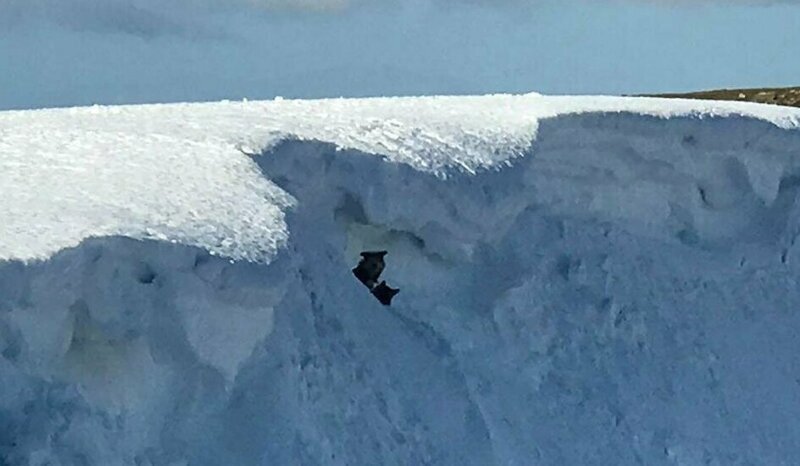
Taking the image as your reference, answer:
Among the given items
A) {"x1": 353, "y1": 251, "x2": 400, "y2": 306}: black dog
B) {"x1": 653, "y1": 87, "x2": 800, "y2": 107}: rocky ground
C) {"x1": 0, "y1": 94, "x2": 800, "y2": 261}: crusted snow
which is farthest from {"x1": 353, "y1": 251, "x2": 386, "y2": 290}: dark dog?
{"x1": 653, "y1": 87, "x2": 800, "y2": 107}: rocky ground

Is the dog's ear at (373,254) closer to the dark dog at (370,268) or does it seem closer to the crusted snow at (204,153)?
the dark dog at (370,268)

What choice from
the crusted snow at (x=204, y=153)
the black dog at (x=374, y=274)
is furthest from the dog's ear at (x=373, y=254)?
the crusted snow at (x=204, y=153)

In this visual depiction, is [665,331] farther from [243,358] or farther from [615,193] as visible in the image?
[243,358]

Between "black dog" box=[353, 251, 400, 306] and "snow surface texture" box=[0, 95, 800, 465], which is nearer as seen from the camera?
"snow surface texture" box=[0, 95, 800, 465]

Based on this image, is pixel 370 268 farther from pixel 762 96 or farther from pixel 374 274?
pixel 762 96

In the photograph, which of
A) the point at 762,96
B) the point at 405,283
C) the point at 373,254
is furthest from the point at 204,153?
the point at 762,96

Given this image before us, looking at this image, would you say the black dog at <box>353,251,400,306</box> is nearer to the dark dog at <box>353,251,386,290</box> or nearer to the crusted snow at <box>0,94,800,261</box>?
the dark dog at <box>353,251,386,290</box>
